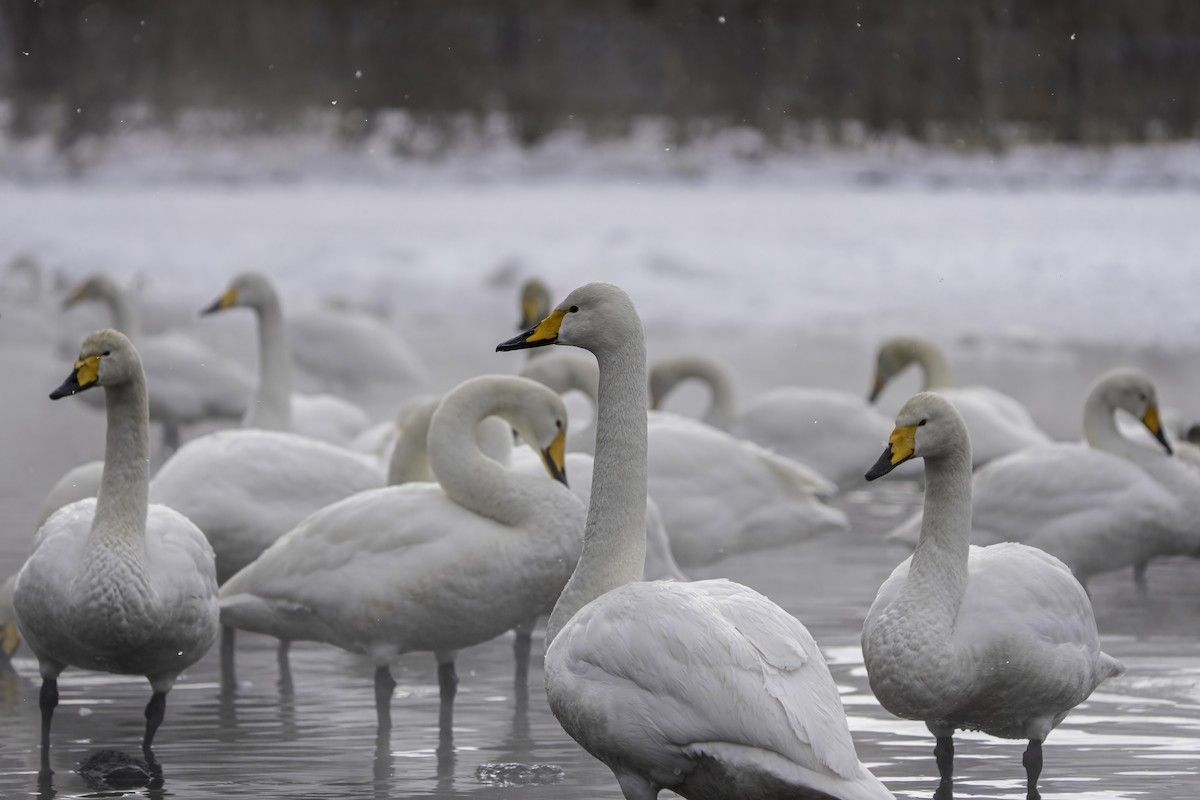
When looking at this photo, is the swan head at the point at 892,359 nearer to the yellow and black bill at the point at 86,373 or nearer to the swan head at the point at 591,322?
the yellow and black bill at the point at 86,373

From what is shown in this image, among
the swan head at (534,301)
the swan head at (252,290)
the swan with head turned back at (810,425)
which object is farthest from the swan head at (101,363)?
the swan head at (534,301)

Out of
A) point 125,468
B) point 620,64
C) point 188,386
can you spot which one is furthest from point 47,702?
point 620,64

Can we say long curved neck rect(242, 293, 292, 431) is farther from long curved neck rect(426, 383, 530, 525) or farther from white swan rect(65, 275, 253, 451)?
long curved neck rect(426, 383, 530, 525)

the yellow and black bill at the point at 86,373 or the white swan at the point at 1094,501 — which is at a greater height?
the yellow and black bill at the point at 86,373

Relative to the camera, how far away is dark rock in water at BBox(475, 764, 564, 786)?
488cm

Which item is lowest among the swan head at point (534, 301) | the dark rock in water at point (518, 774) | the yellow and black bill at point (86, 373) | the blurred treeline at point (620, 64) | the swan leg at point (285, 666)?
the swan leg at point (285, 666)

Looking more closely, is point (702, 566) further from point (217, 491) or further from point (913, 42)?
point (913, 42)

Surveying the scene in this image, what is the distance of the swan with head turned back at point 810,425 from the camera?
30.1ft

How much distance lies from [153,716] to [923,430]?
2.19m

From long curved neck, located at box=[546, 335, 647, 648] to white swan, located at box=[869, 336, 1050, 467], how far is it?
3.65m

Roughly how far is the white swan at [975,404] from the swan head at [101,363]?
3.77m

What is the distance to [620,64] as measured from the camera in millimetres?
41469

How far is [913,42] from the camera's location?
42875 millimetres

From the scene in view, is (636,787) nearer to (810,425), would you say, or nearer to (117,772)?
(117,772)
